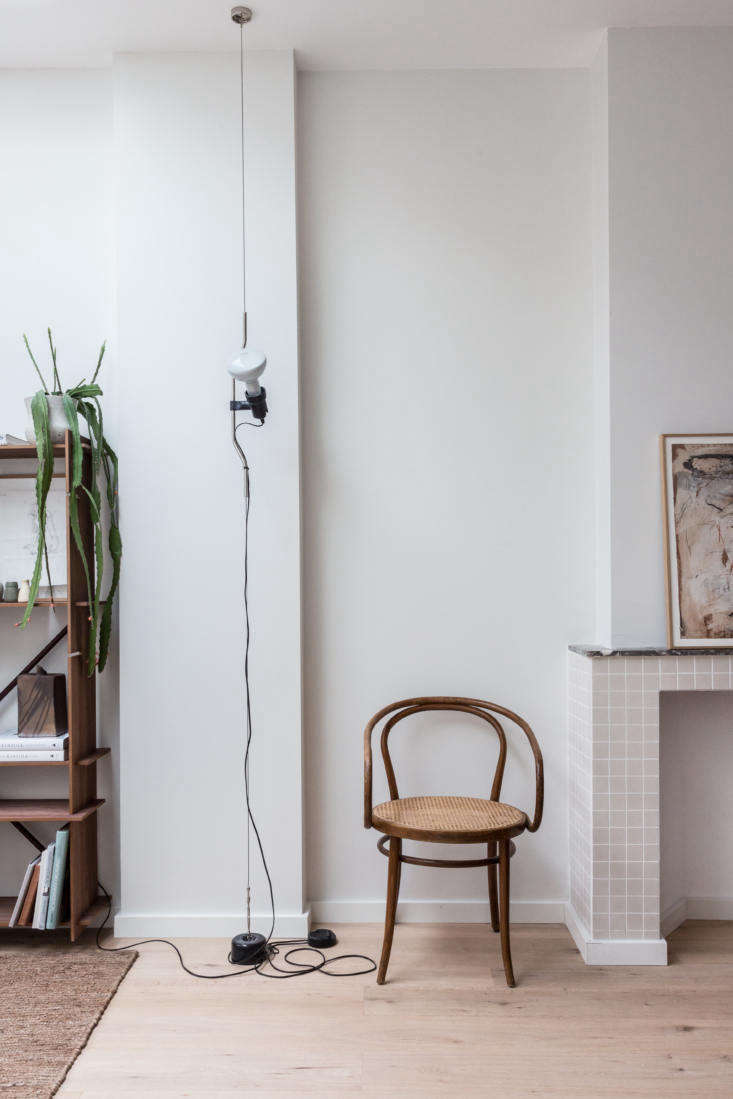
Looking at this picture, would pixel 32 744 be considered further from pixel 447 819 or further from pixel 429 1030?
pixel 429 1030

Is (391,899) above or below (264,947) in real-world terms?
above

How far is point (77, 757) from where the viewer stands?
264 cm

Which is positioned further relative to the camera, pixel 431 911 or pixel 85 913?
pixel 431 911

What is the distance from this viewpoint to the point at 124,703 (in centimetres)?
276

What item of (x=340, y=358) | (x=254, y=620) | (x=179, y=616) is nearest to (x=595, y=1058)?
(x=254, y=620)

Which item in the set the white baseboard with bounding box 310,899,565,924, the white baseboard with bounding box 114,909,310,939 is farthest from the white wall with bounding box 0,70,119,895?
the white baseboard with bounding box 310,899,565,924

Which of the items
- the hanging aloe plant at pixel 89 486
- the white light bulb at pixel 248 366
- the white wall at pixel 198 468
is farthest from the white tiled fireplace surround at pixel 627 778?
the hanging aloe plant at pixel 89 486

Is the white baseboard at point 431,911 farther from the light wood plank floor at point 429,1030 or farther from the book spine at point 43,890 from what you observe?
the book spine at point 43,890

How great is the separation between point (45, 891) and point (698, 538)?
7.82 ft

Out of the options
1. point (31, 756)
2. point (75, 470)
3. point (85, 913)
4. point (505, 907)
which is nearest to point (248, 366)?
point (75, 470)

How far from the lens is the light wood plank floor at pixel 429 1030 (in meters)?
1.94

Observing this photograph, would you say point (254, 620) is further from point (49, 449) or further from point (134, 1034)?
point (134, 1034)

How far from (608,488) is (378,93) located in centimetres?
162

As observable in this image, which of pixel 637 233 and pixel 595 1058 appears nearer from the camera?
pixel 595 1058
